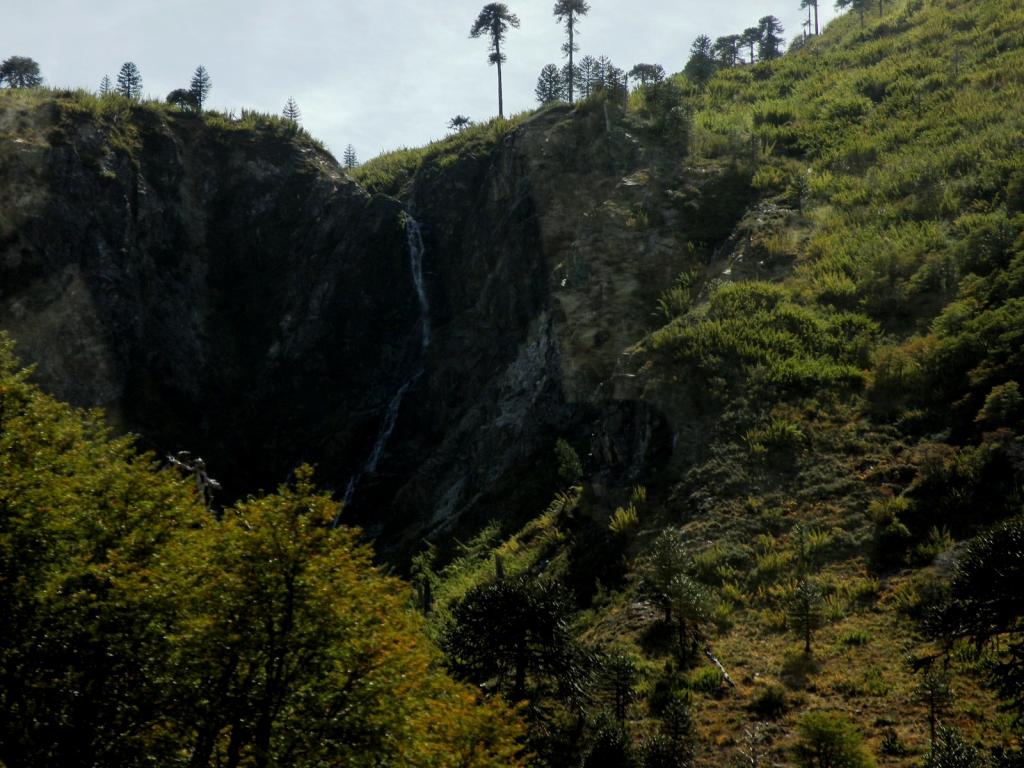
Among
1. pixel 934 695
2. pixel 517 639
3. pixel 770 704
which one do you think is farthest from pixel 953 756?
pixel 517 639

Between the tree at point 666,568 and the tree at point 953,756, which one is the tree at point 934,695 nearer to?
A: the tree at point 953,756

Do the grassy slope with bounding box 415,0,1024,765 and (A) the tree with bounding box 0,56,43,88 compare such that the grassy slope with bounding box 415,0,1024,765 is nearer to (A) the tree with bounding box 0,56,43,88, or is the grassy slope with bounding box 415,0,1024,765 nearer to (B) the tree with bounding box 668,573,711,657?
(B) the tree with bounding box 668,573,711,657

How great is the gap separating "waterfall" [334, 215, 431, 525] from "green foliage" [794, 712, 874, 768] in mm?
32937

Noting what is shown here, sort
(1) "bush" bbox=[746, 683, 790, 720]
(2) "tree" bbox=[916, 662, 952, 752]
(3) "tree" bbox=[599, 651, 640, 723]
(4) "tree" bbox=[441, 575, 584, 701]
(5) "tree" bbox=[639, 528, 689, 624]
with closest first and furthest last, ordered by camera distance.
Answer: (2) "tree" bbox=[916, 662, 952, 752], (1) "bush" bbox=[746, 683, 790, 720], (3) "tree" bbox=[599, 651, 640, 723], (4) "tree" bbox=[441, 575, 584, 701], (5) "tree" bbox=[639, 528, 689, 624]

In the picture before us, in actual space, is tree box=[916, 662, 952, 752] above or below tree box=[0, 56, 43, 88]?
below

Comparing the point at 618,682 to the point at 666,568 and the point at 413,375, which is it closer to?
the point at 666,568

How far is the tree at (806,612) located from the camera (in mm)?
21719

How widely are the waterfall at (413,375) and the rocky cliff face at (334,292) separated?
18.9 inches

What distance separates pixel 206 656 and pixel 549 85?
81314mm

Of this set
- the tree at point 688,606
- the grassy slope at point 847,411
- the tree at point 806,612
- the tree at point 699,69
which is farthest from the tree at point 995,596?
the tree at point 699,69

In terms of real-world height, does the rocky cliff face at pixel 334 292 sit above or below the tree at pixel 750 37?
below

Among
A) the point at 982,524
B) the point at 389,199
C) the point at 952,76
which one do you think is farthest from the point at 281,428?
the point at 952,76

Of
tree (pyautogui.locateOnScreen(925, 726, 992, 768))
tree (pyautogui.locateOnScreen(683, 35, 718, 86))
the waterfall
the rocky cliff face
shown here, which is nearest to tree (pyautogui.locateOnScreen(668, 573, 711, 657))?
tree (pyautogui.locateOnScreen(925, 726, 992, 768))

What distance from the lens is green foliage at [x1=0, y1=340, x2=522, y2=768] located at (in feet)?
50.3
